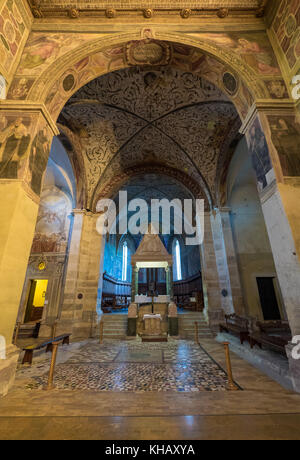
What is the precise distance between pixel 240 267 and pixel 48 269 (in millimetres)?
9996

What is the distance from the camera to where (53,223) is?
1045cm

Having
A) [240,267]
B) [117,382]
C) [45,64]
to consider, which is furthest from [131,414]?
[240,267]

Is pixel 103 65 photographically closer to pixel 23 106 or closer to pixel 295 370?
pixel 23 106

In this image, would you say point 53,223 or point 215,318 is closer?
point 215,318

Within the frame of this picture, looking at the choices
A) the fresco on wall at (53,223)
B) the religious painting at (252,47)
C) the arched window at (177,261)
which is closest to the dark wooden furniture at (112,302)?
the fresco on wall at (53,223)

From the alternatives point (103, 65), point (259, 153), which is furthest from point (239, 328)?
point (103, 65)

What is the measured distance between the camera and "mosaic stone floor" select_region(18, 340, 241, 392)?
324 centimetres

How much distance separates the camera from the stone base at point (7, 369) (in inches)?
111

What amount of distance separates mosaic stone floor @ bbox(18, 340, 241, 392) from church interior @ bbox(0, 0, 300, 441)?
0.05 metres

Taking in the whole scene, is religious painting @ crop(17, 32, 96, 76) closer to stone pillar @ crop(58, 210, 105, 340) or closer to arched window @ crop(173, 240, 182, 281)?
stone pillar @ crop(58, 210, 105, 340)

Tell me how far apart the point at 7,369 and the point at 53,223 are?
857 cm

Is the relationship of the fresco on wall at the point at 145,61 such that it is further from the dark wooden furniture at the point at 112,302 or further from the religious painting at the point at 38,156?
the dark wooden furniture at the point at 112,302

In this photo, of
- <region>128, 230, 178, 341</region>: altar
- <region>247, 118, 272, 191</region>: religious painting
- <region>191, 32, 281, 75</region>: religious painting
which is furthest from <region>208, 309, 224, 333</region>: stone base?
<region>191, 32, 281, 75</region>: religious painting
